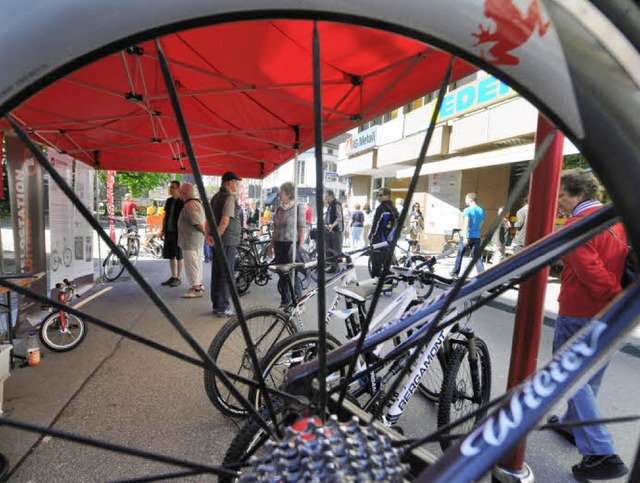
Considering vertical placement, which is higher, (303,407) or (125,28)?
(125,28)

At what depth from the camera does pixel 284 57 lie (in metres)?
2.90

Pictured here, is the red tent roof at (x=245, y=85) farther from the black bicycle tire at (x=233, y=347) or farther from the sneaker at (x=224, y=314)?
the sneaker at (x=224, y=314)

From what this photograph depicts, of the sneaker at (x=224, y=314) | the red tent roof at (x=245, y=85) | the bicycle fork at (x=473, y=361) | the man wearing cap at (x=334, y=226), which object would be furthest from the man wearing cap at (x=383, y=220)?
the bicycle fork at (x=473, y=361)

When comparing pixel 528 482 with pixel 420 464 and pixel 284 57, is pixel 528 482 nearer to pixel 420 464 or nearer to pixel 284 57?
pixel 420 464

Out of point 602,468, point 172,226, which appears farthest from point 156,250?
point 602,468

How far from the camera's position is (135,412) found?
2.78 metres

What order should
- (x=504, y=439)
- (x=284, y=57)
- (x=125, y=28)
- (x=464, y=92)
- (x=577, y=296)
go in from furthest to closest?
(x=464, y=92)
(x=284, y=57)
(x=577, y=296)
(x=504, y=439)
(x=125, y=28)

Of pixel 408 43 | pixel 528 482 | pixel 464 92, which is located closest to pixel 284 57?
pixel 408 43

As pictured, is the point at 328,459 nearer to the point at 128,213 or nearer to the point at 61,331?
the point at 61,331

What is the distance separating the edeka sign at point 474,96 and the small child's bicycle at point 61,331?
11.0m

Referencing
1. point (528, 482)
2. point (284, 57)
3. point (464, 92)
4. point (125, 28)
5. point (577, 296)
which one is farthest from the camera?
point (464, 92)

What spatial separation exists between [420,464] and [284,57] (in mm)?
2992

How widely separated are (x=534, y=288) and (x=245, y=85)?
3.06 metres

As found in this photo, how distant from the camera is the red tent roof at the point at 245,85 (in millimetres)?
2617
